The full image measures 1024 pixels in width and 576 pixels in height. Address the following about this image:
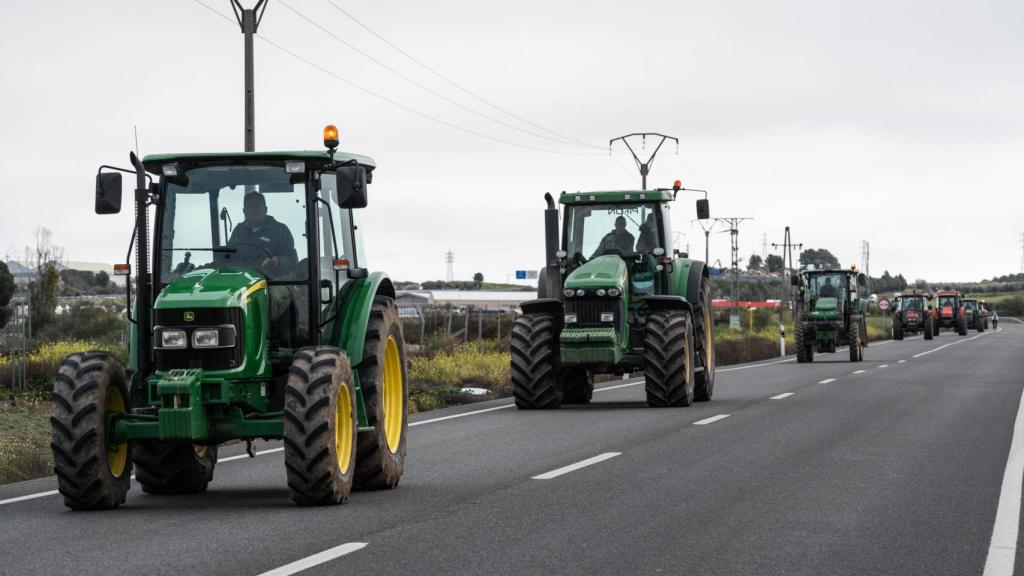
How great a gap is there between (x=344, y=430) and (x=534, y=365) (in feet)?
34.1

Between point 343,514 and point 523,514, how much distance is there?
1.22m

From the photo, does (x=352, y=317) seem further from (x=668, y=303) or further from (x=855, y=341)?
(x=855, y=341)

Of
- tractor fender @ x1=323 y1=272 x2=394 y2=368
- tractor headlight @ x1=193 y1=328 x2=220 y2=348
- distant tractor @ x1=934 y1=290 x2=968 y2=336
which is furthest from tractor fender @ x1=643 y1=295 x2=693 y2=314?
distant tractor @ x1=934 y1=290 x2=968 y2=336

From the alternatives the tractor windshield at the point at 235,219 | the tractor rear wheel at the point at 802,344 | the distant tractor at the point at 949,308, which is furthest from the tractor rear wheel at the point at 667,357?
the distant tractor at the point at 949,308

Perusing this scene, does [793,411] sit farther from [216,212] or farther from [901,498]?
[216,212]

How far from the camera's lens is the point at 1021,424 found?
17156 millimetres

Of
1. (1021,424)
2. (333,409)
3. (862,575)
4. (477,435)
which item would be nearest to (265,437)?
(333,409)

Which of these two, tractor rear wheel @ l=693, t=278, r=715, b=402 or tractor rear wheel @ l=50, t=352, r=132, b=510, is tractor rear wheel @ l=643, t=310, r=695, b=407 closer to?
tractor rear wheel @ l=693, t=278, r=715, b=402

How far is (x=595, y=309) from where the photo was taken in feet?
66.9

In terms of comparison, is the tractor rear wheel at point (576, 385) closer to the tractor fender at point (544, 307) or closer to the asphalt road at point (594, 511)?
the tractor fender at point (544, 307)

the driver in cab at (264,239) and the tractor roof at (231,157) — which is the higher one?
the tractor roof at (231,157)

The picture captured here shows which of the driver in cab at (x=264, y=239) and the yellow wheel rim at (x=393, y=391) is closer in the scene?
the driver in cab at (x=264, y=239)

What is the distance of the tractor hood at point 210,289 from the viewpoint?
378 inches

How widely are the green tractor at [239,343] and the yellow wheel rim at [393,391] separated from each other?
0.13 m
